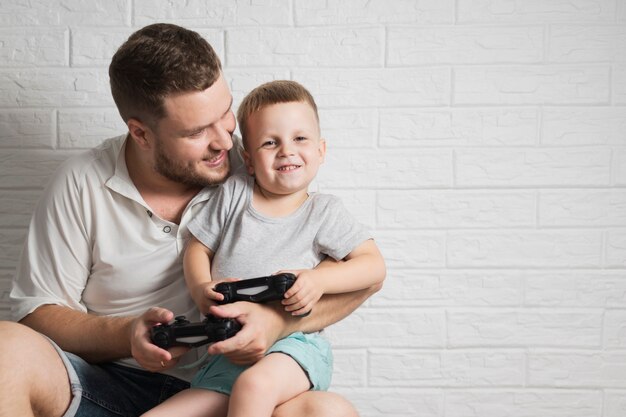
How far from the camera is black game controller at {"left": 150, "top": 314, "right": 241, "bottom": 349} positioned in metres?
1.59

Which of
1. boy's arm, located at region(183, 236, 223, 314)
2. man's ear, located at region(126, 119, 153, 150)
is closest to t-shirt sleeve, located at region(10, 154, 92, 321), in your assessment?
man's ear, located at region(126, 119, 153, 150)

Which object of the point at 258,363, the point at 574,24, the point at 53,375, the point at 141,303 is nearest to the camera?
the point at 258,363

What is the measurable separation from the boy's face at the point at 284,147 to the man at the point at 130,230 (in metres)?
0.10

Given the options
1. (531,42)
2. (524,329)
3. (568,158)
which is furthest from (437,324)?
(531,42)

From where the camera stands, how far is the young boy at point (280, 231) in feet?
5.69

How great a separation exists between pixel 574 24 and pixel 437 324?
929 millimetres

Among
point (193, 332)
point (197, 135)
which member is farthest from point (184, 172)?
point (193, 332)

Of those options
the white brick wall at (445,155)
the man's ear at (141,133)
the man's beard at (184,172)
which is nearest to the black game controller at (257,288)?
the man's beard at (184,172)

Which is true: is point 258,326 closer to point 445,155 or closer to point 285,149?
point 285,149

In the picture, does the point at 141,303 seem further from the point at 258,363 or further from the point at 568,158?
the point at 568,158

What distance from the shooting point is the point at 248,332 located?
5.30ft

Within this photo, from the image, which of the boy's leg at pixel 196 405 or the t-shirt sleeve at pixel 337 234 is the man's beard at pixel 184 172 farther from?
the boy's leg at pixel 196 405

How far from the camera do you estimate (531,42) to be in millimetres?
2305

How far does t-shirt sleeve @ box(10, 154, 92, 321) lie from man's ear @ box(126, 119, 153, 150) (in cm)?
17
